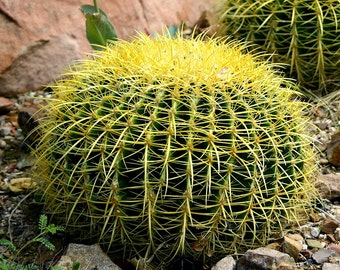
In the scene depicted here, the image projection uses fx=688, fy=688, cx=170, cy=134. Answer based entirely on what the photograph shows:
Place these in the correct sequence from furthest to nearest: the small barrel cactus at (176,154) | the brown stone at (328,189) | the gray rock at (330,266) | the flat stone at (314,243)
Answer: the brown stone at (328,189), the flat stone at (314,243), the gray rock at (330,266), the small barrel cactus at (176,154)

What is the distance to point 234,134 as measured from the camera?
258cm

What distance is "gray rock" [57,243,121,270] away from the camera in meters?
2.72

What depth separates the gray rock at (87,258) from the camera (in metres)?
2.72

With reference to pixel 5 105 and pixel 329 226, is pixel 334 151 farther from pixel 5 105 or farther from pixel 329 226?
pixel 5 105

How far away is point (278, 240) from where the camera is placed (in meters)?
2.91

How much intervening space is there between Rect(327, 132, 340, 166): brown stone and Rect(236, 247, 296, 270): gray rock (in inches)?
43.6

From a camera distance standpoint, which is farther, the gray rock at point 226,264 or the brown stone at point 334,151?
the brown stone at point 334,151

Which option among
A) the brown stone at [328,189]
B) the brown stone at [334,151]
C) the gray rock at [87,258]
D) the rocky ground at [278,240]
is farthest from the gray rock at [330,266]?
the brown stone at [334,151]

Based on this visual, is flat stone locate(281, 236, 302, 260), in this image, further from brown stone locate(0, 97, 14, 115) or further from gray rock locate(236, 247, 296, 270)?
brown stone locate(0, 97, 14, 115)

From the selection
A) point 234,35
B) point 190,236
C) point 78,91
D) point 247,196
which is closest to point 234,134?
point 247,196

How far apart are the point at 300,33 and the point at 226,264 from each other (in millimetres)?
1867

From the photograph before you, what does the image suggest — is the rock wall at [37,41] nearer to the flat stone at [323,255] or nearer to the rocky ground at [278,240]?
the rocky ground at [278,240]

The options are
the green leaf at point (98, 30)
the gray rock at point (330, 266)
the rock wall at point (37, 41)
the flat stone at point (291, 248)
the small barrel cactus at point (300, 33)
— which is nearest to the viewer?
the gray rock at point (330, 266)

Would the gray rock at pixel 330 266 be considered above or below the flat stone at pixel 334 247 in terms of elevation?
above
